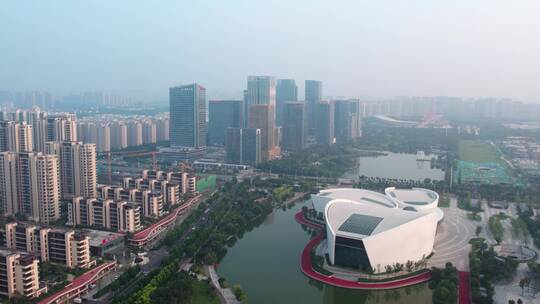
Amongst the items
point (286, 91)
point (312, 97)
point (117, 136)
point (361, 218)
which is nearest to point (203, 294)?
point (361, 218)

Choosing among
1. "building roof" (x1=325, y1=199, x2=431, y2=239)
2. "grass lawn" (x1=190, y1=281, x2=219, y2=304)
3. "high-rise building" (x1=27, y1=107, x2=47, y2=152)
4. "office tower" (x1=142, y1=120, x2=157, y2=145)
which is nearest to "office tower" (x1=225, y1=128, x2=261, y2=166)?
"office tower" (x1=142, y1=120, x2=157, y2=145)

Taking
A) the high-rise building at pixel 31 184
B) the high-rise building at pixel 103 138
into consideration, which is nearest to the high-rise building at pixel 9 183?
the high-rise building at pixel 31 184

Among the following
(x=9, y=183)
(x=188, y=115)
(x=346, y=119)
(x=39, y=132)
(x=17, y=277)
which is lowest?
(x=17, y=277)

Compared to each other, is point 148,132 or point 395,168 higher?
point 148,132

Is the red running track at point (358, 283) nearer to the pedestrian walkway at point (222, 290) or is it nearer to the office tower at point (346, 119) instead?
the pedestrian walkway at point (222, 290)

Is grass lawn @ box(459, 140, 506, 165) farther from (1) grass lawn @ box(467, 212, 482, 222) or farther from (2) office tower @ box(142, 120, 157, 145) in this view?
(2) office tower @ box(142, 120, 157, 145)

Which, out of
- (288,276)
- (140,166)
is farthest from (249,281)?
(140,166)

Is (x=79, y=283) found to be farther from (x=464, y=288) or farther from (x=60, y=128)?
(x=60, y=128)
